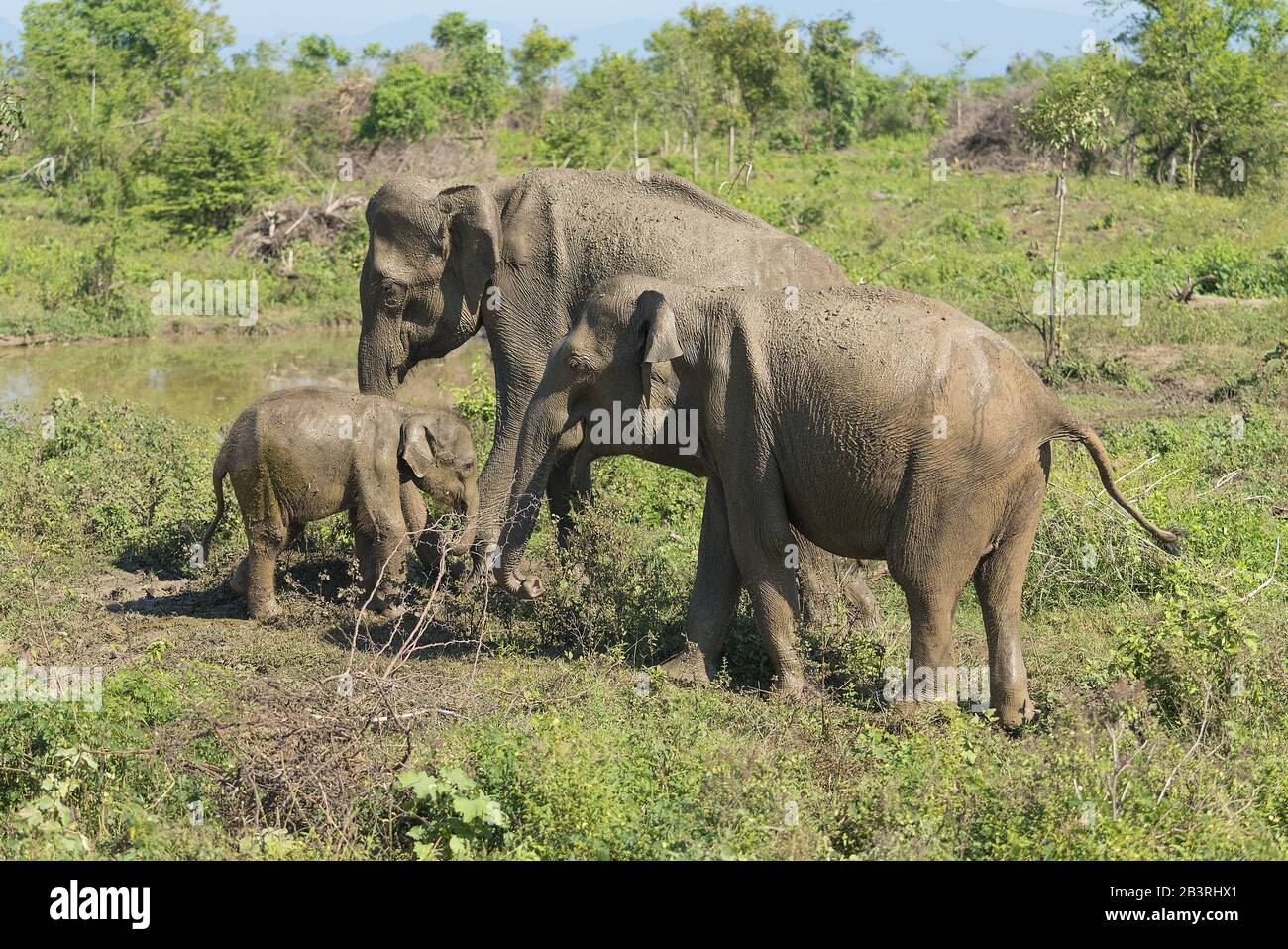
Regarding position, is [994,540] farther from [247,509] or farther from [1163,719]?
[247,509]

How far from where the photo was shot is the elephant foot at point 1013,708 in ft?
27.1

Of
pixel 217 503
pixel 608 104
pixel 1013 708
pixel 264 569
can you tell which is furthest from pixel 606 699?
pixel 608 104

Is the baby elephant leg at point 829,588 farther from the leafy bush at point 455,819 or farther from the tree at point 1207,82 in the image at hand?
the tree at point 1207,82

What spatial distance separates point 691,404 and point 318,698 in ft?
8.89

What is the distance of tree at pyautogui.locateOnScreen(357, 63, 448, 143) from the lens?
3859 cm

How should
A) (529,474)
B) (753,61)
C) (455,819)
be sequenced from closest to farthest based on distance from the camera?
1. (455,819)
2. (529,474)
3. (753,61)

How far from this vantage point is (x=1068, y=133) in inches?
784

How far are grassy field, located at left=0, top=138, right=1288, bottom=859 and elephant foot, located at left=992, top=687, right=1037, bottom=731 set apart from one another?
88 millimetres

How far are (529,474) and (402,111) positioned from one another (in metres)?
31.2

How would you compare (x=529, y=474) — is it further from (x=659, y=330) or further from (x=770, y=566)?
(x=770, y=566)

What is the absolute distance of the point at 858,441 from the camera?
802cm

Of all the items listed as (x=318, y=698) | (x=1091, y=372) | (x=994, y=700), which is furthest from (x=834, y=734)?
(x=1091, y=372)

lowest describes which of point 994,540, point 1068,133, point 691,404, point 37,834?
point 37,834

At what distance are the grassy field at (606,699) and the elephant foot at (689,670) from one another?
0.14 meters
